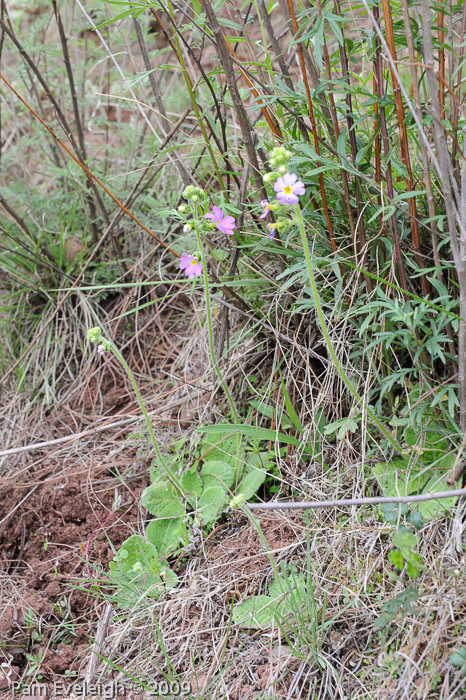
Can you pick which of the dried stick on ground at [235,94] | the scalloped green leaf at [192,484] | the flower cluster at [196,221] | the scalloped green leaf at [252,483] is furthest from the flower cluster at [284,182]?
the scalloped green leaf at [192,484]

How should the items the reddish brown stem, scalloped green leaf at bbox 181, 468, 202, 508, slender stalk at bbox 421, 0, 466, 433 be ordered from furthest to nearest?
scalloped green leaf at bbox 181, 468, 202, 508 < the reddish brown stem < slender stalk at bbox 421, 0, 466, 433

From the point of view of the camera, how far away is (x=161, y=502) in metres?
1.76

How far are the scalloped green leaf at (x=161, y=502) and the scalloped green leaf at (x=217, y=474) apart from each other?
0.36 ft

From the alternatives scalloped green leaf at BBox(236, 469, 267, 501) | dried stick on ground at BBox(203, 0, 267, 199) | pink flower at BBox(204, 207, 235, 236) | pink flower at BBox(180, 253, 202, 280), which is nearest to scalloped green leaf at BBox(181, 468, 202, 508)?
scalloped green leaf at BBox(236, 469, 267, 501)

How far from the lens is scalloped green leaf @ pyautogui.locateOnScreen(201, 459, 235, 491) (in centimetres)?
176

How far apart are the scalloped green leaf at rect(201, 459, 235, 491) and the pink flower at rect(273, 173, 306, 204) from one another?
0.95 m

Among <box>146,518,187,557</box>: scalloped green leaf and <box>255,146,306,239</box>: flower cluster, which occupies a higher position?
<box>255,146,306,239</box>: flower cluster

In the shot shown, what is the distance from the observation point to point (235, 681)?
1.32 metres

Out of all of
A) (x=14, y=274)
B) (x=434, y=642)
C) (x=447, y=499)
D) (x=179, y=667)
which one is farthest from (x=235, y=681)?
(x=14, y=274)

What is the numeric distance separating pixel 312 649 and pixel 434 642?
0.88ft

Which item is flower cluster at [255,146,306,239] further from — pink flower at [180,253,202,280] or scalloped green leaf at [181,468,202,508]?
scalloped green leaf at [181,468,202,508]

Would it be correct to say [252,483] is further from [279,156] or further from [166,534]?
[279,156]

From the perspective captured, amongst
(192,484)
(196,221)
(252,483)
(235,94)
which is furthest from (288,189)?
(192,484)

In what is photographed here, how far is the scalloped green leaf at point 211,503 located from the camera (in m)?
1.69
